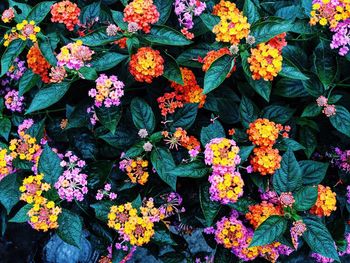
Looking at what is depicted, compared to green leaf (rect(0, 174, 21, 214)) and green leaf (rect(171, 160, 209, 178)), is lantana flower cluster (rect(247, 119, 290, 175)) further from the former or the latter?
green leaf (rect(0, 174, 21, 214))

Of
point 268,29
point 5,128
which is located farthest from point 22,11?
point 268,29

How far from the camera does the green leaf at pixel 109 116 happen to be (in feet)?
7.33

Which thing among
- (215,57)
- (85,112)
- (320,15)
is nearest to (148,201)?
(85,112)

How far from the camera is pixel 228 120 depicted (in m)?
2.49

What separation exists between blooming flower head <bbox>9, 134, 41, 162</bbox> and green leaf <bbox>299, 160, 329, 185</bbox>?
138cm

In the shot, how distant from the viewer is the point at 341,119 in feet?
7.68

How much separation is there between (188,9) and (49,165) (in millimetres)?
1036

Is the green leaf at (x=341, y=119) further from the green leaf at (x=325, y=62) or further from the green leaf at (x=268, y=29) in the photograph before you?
the green leaf at (x=268, y=29)

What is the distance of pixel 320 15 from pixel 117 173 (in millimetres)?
1312

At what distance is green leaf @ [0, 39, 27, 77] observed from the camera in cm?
231

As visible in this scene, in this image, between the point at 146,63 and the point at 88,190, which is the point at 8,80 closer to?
the point at 88,190

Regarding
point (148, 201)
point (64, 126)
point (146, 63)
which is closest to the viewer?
point (146, 63)

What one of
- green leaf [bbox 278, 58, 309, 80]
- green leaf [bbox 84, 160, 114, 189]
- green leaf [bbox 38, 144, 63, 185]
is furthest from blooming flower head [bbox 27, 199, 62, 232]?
green leaf [bbox 278, 58, 309, 80]

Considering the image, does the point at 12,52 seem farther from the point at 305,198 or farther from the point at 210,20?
the point at 305,198
